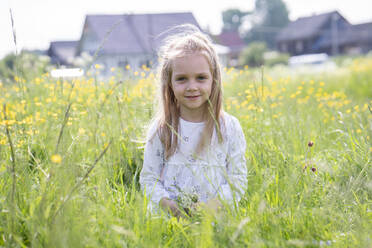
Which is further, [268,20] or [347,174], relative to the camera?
Answer: [268,20]

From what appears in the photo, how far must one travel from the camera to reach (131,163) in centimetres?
244

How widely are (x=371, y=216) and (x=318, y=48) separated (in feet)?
139

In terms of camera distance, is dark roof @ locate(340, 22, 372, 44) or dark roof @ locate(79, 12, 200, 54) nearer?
dark roof @ locate(79, 12, 200, 54)

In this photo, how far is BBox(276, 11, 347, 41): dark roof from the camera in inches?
1651

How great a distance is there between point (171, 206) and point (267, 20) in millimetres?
70541

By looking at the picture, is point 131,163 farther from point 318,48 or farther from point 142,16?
point 318,48

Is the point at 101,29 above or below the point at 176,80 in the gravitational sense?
above

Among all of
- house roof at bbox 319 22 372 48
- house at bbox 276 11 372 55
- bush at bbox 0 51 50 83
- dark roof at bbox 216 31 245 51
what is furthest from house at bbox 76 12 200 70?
dark roof at bbox 216 31 245 51

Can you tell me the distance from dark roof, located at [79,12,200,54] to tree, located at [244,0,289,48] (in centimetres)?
4124

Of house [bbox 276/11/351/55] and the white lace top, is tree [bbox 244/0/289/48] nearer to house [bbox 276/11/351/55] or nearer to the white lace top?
house [bbox 276/11/351/55]

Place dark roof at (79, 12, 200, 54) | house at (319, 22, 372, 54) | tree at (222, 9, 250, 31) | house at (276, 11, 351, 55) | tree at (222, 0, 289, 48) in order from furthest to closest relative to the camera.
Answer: tree at (222, 9, 250, 31) < tree at (222, 0, 289, 48) < house at (276, 11, 351, 55) < house at (319, 22, 372, 54) < dark roof at (79, 12, 200, 54)

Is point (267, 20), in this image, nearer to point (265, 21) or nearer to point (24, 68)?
point (265, 21)

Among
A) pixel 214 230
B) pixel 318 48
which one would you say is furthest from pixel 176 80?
pixel 318 48

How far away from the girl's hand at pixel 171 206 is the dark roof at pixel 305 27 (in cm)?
4424
